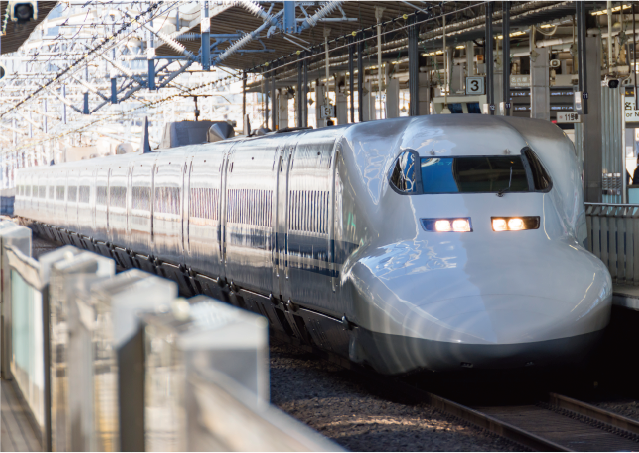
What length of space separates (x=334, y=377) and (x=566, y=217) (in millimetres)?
2865

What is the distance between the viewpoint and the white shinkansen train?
7.21 metres

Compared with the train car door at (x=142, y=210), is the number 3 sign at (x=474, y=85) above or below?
above

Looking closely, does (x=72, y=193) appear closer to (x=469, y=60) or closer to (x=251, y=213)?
(x=469, y=60)

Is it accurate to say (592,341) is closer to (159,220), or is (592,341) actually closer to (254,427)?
(254,427)

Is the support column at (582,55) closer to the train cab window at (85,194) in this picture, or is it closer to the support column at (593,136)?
the support column at (593,136)

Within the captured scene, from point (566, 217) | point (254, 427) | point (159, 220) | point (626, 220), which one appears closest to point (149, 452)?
point (254, 427)

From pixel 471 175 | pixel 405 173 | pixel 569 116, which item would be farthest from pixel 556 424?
pixel 569 116

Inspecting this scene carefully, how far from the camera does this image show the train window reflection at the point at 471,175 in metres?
8.17

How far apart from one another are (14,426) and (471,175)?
14.4ft

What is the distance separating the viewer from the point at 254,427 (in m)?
2.00

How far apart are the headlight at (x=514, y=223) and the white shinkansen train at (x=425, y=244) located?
13mm

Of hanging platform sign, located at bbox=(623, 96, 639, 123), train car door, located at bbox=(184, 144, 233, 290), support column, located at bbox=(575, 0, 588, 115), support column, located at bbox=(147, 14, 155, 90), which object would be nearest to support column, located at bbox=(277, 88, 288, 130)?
support column, located at bbox=(147, 14, 155, 90)

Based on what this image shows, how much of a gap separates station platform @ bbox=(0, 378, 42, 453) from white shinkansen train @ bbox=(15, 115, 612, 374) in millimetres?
2876

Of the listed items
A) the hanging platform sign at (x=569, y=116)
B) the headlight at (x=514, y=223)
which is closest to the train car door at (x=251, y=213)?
the headlight at (x=514, y=223)
